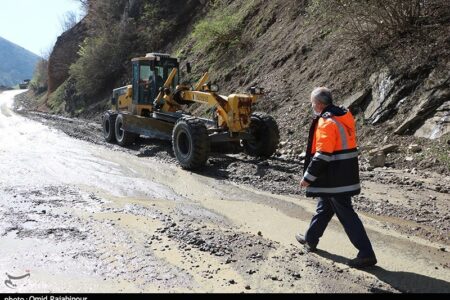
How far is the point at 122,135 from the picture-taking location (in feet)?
46.3

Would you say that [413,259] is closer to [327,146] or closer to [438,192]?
[327,146]

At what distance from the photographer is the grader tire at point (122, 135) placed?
1392cm

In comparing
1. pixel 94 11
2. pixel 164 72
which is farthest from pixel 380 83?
pixel 94 11

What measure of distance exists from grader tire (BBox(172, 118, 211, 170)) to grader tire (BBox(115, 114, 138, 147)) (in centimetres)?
391

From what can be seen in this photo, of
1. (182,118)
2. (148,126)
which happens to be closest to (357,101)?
(182,118)

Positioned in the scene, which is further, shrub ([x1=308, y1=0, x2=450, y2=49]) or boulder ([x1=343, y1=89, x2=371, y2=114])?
boulder ([x1=343, y1=89, x2=371, y2=114])

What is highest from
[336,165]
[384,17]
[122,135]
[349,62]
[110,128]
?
[384,17]

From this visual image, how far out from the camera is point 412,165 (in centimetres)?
887

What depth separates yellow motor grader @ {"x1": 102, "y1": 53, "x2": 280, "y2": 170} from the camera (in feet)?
32.9

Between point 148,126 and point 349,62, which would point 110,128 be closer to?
point 148,126

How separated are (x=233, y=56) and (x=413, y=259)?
45.1 ft

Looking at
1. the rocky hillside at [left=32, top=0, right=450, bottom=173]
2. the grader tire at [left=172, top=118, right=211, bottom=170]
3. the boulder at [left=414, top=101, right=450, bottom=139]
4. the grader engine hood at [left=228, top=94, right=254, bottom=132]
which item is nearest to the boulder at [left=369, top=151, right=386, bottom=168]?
the rocky hillside at [left=32, top=0, right=450, bottom=173]

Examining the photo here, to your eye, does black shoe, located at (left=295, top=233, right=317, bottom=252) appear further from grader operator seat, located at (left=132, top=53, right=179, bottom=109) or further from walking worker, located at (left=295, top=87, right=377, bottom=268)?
grader operator seat, located at (left=132, top=53, right=179, bottom=109)

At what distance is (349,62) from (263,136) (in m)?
3.64
